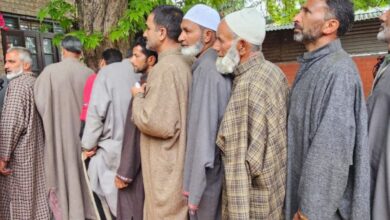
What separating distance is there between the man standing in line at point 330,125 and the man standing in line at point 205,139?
Answer: 18.4 inches

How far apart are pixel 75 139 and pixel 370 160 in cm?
260

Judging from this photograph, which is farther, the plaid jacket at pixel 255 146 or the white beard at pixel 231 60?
the white beard at pixel 231 60

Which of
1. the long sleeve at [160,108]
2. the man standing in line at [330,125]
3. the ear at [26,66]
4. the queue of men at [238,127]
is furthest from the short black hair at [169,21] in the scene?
the ear at [26,66]

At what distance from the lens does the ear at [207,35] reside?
243cm

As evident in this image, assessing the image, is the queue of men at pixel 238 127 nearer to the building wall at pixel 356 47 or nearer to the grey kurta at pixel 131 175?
the grey kurta at pixel 131 175

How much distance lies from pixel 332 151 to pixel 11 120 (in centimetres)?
273

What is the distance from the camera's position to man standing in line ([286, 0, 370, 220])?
1672 mm

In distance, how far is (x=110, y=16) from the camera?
→ 3.99 metres

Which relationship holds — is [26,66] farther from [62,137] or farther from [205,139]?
[205,139]

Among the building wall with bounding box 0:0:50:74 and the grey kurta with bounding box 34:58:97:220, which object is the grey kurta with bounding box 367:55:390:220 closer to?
the grey kurta with bounding box 34:58:97:220

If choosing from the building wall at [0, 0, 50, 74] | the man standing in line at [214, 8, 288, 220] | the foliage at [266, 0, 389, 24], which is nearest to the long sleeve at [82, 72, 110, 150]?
the man standing in line at [214, 8, 288, 220]

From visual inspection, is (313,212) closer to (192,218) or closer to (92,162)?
(192,218)

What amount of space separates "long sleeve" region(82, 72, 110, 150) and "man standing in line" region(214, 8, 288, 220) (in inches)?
48.5

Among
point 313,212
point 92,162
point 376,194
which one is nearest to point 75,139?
point 92,162
